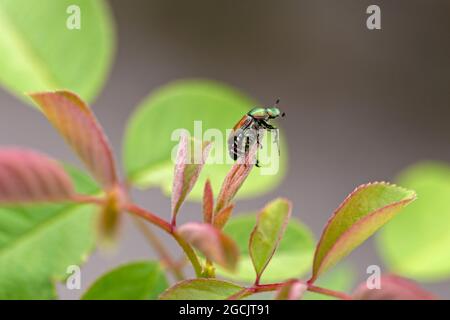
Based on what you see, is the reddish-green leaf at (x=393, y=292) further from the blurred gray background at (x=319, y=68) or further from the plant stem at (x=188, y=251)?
the blurred gray background at (x=319, y=68)

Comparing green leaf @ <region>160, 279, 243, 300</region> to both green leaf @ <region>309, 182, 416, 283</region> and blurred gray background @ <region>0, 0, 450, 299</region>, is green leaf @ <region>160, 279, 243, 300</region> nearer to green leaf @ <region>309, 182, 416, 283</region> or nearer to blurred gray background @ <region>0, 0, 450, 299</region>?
green leaf @ <region>309, 182, 416, 283</region>

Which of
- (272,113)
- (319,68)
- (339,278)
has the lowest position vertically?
(339,278)

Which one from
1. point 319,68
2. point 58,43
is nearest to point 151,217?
point 58,43

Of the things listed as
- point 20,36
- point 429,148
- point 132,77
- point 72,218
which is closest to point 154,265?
point 72,218

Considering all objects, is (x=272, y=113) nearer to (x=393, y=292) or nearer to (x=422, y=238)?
(x=393, y=292)

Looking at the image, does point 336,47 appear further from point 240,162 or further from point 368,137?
point 240,162
